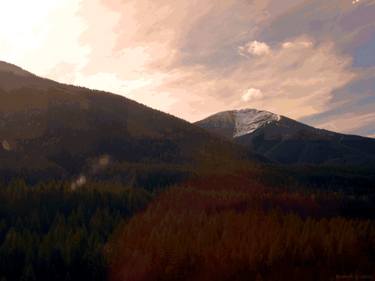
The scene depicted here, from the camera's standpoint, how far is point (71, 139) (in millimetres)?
162375

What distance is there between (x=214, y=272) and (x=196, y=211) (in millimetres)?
25205

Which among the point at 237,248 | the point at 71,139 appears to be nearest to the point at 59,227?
the point at 237,248

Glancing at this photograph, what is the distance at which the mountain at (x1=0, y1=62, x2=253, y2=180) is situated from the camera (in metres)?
138

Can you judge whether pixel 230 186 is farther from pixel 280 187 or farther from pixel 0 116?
pixel 0 116

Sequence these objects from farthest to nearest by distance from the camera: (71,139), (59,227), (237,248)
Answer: (71,139), (59,227), (237,248)

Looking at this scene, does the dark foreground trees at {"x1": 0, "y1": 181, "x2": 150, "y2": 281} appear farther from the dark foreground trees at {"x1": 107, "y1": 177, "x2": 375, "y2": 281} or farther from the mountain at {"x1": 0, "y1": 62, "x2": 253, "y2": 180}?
the mountain at {"x1": 0, "y1": 62, "x2": 253, "y2": 180}

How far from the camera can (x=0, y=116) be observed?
160375mm

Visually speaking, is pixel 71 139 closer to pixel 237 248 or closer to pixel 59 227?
pixel 59 227

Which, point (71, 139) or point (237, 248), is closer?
point (237, 248)

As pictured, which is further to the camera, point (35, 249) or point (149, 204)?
point (149, 204)

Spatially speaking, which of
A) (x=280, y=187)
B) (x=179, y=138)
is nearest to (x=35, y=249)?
(x=280, y=187)

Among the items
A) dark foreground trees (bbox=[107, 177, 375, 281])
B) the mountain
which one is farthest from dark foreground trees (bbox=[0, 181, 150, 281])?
the mountain

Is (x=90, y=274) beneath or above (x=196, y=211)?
beneath

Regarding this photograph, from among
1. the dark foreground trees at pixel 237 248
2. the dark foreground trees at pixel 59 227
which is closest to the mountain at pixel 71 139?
the dark foreground trees at pixel 59 227
